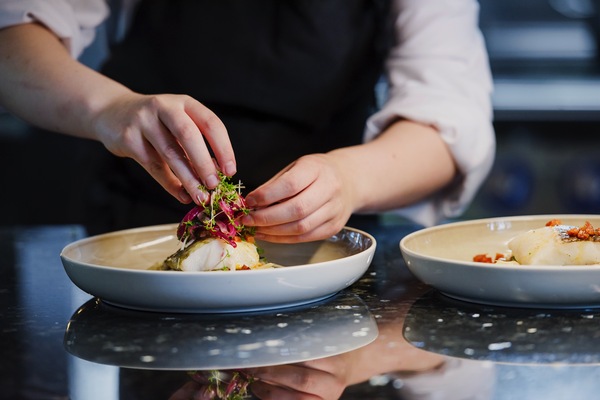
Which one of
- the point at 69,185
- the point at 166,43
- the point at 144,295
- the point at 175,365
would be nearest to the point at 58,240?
the point at 166,43

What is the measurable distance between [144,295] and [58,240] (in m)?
0.65

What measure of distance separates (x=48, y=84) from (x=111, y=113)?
239 millimetres

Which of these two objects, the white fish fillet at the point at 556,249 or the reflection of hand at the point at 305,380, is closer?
the reflection of hand at the point at 305,380

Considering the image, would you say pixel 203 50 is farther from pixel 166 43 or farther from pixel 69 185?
pixel 69 185

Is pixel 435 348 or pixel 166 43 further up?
pixel 166 43

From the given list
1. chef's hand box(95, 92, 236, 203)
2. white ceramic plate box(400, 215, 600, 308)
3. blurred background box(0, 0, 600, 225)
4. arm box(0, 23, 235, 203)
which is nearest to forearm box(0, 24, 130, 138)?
arm box(0, 23, 235, 203)

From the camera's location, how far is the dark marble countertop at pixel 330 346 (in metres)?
0.77

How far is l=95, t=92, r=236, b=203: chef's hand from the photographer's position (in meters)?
1.05

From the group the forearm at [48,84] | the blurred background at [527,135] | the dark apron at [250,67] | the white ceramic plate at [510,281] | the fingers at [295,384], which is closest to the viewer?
the fingers at [295,384]

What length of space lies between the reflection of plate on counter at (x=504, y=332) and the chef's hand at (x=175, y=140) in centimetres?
29

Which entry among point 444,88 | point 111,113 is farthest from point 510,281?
point 444,88

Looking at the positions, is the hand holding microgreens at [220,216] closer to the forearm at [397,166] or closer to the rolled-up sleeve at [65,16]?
the forearm at [397,166]

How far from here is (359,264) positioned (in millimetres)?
1038

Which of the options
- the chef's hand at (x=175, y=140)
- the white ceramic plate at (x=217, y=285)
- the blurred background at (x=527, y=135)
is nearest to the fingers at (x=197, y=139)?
the chef's hand at (x=175, y=140)
